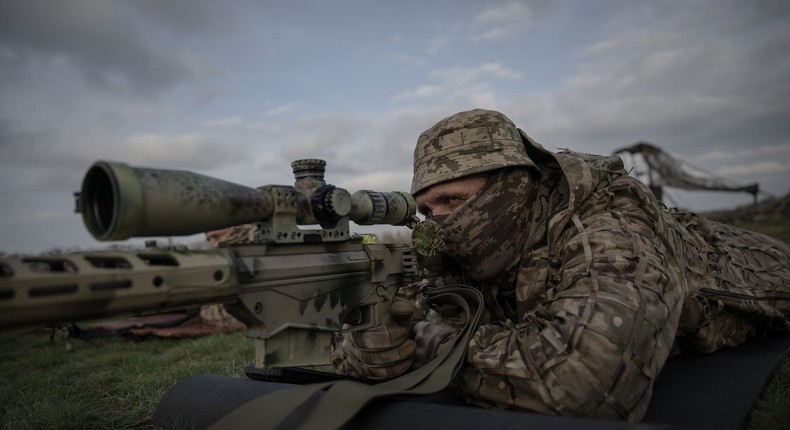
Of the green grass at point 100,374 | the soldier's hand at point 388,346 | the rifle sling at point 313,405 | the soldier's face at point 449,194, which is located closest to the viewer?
the rifle sling at point 313,405

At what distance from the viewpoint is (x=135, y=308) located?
6.54ft

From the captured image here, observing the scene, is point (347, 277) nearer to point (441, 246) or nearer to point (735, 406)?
point (441, 246)

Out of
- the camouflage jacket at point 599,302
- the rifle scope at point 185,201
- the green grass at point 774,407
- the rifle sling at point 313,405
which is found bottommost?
the green grass at point 774,407

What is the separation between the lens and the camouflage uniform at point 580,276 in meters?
2.46

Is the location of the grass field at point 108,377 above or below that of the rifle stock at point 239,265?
below

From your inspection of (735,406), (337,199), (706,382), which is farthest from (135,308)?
(706,382)

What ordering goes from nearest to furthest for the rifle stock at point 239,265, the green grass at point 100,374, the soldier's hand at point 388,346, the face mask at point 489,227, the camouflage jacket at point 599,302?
1. the rifle stock at point 239,265
2. the camouflage jacket at point 599,302
3. the soldier's hand at point 388,346
4. the face mask at point 489,227
5. the green grass at point 100,374

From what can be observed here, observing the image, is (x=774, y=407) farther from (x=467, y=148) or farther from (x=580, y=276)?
Answer: (x=467, y=148)

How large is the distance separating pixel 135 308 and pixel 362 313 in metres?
1.48

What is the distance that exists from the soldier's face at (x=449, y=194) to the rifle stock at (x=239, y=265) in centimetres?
35

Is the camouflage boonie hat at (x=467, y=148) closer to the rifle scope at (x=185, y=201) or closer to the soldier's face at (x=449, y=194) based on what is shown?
the soldier's face at (x=449, y=194)

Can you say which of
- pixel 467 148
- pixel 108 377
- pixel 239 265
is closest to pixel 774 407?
pixel 467 148

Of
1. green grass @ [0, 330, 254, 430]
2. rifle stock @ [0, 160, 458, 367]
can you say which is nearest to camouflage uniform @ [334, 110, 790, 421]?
rifle stock @ [0, 160, 458, 367]

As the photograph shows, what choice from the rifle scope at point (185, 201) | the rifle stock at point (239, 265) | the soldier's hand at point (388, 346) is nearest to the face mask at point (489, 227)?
the rifle stock at point (239, 265)
